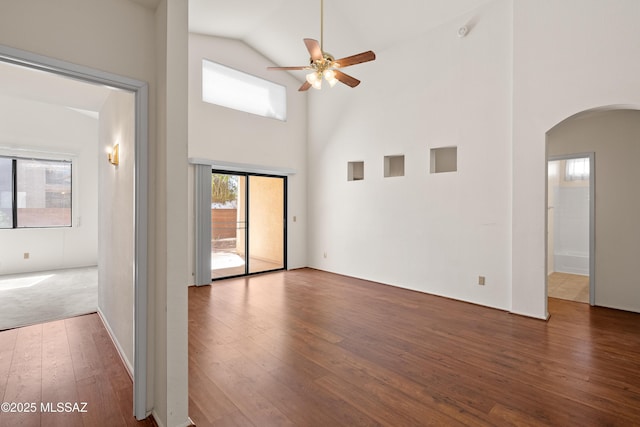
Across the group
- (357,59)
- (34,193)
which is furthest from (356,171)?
(34,193)

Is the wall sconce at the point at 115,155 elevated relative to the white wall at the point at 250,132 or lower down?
lower down

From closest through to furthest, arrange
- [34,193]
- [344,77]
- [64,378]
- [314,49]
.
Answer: [64,378]
[314,49]
[344,77]
[34,193]

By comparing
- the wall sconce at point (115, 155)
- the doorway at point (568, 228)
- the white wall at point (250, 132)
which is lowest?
the doorway at point (568, 228)

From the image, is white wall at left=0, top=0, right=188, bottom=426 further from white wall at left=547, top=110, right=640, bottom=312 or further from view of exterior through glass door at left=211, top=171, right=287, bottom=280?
white wall at left=547, top=110, right=640, bottom=312

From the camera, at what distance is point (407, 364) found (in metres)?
2.71

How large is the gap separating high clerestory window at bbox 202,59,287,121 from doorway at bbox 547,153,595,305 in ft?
17.3

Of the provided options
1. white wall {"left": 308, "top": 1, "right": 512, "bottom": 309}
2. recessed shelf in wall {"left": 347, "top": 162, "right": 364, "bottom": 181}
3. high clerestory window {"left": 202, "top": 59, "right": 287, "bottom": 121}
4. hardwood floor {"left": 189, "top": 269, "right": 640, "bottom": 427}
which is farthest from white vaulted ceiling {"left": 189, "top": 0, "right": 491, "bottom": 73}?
hardwood floor {"left": 189, "top": 269, "right": 640, "bottom": 427}

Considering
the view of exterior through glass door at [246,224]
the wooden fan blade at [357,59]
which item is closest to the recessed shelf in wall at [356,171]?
the view of exterior through glass door at [246,224]

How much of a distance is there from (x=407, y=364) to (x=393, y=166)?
3832mm

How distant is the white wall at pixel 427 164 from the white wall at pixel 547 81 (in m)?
0.19

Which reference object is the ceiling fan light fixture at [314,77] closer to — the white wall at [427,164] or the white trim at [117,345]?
the white wall at [427,164]

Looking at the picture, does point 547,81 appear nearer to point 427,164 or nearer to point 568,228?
point 427,164

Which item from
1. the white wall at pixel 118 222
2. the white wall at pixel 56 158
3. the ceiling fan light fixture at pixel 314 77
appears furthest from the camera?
the white wall at pixel 56 158

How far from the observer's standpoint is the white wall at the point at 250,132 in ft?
17.9
